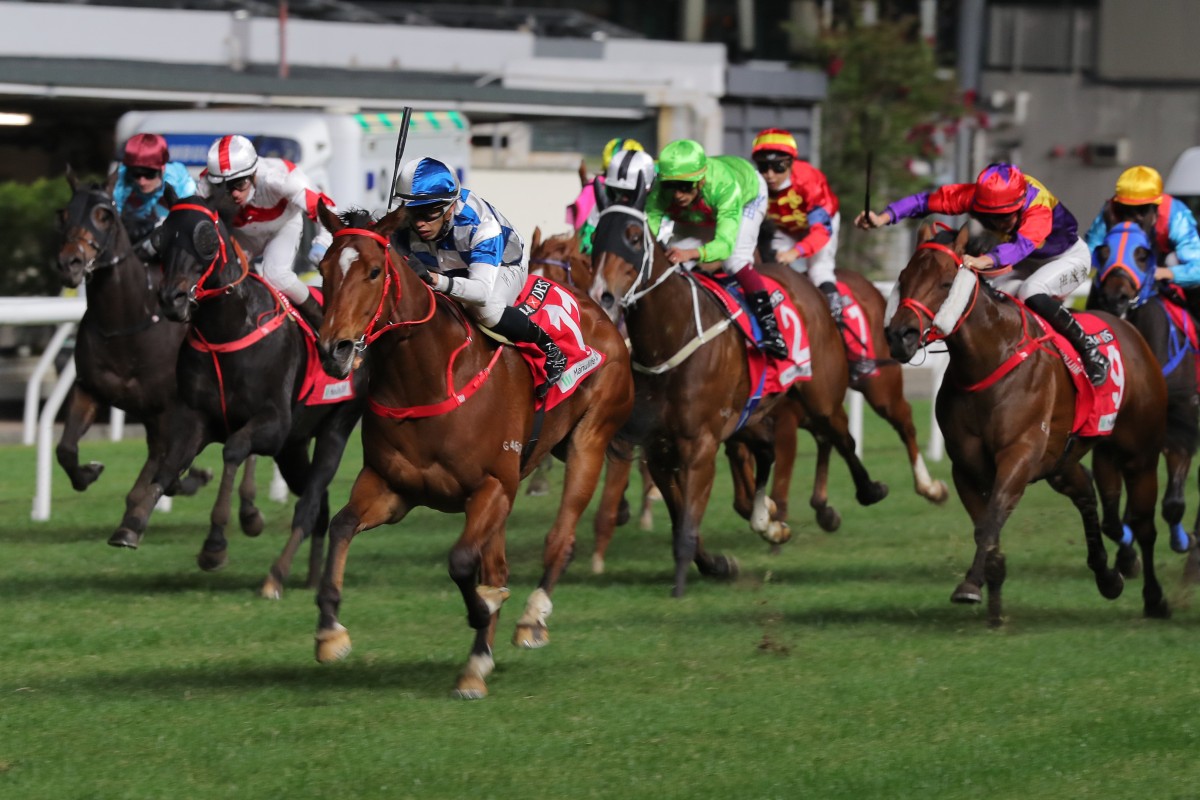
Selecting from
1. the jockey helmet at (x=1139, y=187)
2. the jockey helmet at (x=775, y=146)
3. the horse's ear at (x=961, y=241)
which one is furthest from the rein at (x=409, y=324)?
the jockey helmet at (x=1139, y=187)

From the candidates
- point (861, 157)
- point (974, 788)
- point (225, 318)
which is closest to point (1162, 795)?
point (974, 788)

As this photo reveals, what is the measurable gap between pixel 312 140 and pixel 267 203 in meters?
6.92

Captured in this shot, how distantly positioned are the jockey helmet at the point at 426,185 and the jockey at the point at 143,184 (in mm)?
2735

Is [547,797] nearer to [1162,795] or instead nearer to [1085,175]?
[1162,795]

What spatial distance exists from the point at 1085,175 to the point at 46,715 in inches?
1079

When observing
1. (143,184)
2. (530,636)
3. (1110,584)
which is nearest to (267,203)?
(143,184)

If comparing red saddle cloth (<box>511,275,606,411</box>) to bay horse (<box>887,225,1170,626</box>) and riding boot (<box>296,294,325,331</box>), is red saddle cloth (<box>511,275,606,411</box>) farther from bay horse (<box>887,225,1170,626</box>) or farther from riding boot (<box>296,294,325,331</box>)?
riding boot (<box>296,294,325,331</box>)

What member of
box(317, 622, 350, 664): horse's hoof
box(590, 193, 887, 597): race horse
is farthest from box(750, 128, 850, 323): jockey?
box(317, 622, 350, 664): horse's hoof

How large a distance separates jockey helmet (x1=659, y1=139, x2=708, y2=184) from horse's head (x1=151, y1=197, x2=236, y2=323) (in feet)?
6.58

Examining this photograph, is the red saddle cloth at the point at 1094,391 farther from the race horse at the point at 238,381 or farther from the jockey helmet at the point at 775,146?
the race horse at the point at 238,381

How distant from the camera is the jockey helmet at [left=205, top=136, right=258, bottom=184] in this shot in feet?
28.1

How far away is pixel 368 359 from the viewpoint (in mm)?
Answer: 6535

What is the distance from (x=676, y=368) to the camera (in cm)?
894

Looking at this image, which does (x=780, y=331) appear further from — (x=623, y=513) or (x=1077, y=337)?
(x=1077, y=337)
